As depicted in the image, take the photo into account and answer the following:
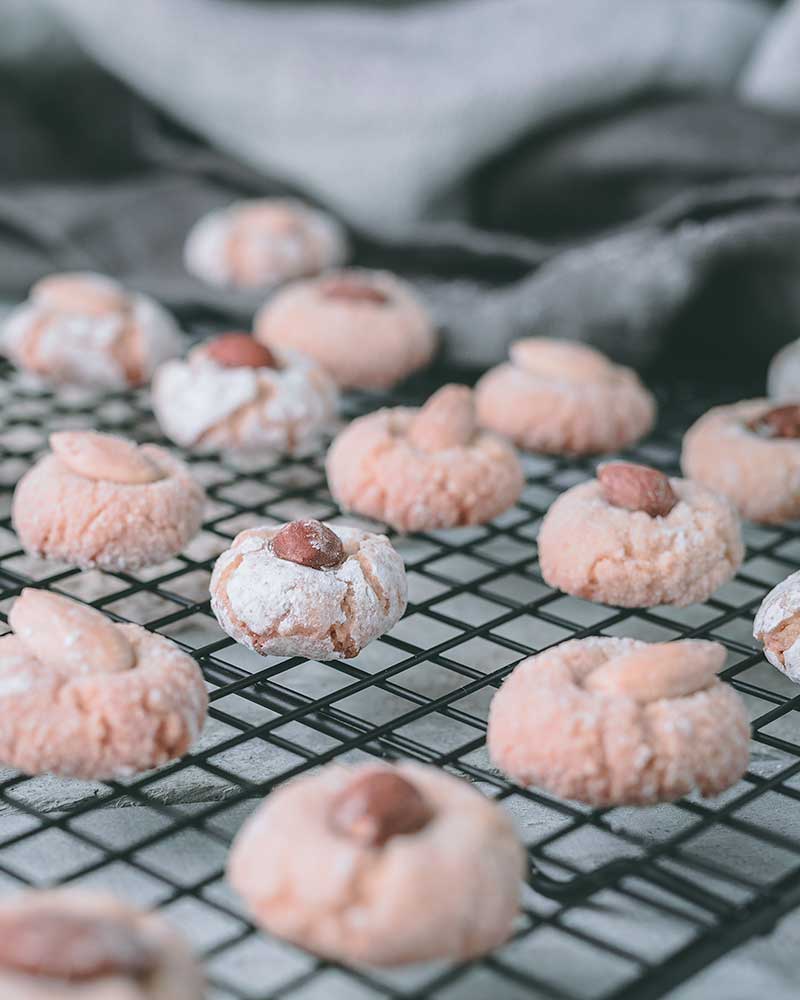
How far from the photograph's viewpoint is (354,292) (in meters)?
2.37

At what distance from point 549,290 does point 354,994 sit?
1.41m

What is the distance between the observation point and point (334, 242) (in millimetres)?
2680

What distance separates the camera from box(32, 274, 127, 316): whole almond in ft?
7.55

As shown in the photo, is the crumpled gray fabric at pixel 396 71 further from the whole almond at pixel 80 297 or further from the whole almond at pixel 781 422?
the whole almond at pixel 781 422

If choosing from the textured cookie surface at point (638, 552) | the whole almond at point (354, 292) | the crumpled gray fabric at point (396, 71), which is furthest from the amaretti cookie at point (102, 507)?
the crumpled gray fabric at point (396, 71)

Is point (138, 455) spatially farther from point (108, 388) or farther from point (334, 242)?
point (334, 242)

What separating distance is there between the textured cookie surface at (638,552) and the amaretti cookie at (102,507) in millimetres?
448

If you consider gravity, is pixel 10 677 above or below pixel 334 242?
below

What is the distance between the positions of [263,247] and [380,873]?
5.64ft

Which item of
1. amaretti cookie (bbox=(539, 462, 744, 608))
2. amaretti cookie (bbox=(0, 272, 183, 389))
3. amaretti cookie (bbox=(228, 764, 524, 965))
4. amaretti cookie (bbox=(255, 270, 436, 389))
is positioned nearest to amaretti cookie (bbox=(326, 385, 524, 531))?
amaretti cookie (bbox=(539, 462, 744, 608))

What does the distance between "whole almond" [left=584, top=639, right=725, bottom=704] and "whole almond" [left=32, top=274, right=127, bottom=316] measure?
4.11ft

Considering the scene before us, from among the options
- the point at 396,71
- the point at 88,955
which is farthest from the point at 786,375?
the point at 88,955

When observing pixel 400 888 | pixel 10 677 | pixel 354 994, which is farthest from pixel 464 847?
pixel 10 677

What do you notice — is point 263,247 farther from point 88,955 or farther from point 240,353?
point 88,955
